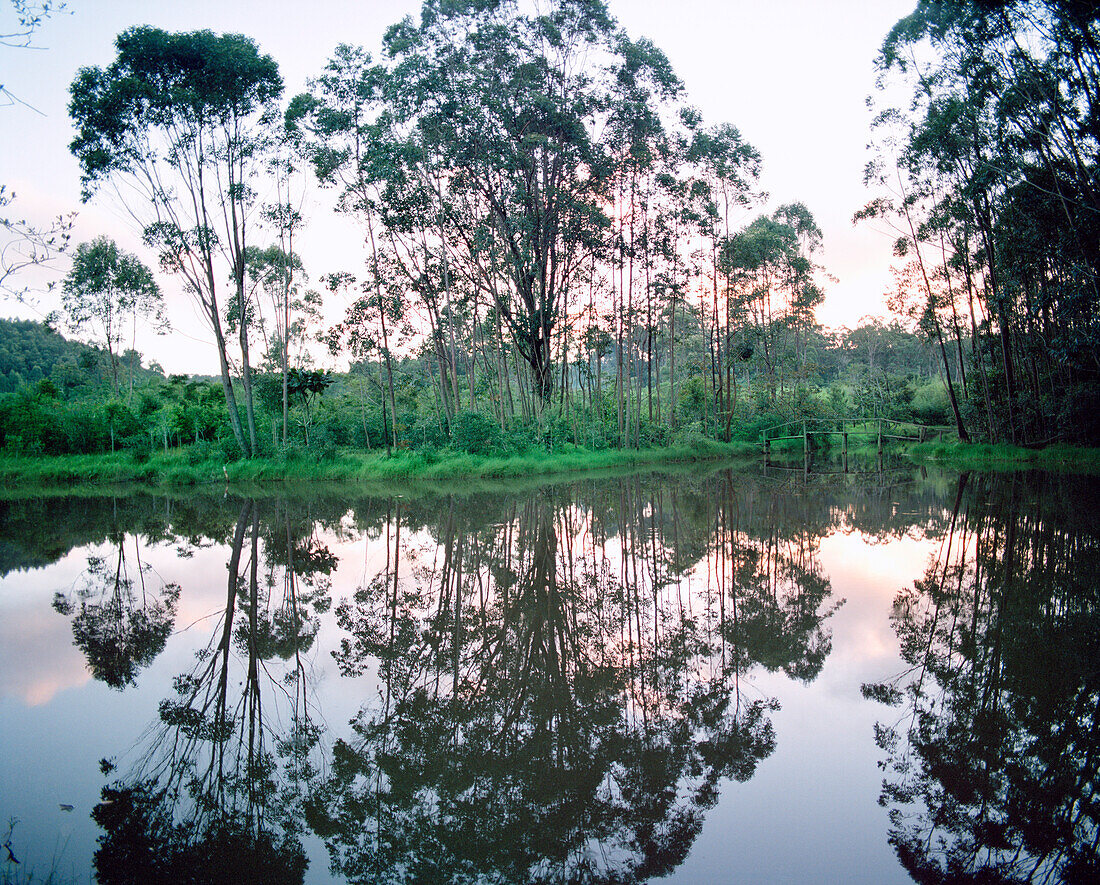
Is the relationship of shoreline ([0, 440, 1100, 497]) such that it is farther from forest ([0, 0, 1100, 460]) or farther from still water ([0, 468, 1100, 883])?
still water ([0, 468, 1100, 883])

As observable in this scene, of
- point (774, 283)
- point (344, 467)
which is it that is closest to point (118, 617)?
point (344, 467)

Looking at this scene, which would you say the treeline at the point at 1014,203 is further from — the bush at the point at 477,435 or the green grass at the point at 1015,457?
the bush at the point at 477,435

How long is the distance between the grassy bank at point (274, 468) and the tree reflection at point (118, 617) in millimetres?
10264

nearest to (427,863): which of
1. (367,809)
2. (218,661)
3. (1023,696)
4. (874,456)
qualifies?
(367,809)

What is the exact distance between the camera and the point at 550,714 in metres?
3.47

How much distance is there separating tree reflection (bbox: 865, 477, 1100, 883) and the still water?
0.06 ft

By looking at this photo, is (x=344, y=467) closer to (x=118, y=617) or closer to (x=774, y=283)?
(x=118, y=617)

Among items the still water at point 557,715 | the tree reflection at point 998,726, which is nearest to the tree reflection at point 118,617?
the still water at point 557,715

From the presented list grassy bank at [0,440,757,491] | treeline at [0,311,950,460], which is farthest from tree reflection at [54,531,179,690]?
treeline at [0,311,950,460]

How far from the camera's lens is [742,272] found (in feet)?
93.0

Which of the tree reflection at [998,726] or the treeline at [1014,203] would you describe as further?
the treeline at [1014,203]

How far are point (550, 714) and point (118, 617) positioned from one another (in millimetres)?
4562

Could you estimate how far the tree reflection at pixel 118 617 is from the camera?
4516 mm

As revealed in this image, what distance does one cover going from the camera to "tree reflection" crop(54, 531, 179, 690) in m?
4.52
